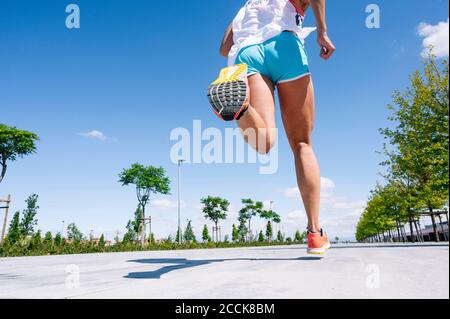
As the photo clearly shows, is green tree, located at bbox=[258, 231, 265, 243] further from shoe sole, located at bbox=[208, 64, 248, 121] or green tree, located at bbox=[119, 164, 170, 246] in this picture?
shoe sole, located at bbox=[208, 64, 248, 121]

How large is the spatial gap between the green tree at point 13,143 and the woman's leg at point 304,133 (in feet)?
98.0

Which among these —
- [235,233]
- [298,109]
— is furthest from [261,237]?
[298,109]

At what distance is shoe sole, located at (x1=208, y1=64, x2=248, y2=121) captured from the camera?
6.48 ft

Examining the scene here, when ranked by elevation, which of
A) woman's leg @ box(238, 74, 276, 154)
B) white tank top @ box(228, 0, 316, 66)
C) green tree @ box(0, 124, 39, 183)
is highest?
green tree @ box(0, 124, 39, 183)

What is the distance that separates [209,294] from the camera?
3.52 feet

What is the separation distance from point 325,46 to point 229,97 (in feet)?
2.93

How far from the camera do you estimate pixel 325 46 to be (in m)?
2.31

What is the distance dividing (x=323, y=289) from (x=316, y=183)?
1388mm

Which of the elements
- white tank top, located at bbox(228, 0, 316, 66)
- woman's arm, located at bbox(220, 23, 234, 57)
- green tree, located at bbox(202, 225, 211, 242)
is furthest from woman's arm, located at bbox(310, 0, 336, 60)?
green tree, located at bbox(202, 225, 211, 242)

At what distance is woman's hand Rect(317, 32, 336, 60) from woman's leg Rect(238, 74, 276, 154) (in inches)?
18.0

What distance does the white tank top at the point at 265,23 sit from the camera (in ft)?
8.24

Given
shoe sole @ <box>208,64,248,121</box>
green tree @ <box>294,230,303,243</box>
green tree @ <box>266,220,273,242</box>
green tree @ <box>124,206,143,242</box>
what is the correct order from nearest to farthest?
shoe sole @ <box>208,64,248,121</box>, green tree @ <box>124,206,143,242</box>, green tree @ <box>266,220,273,242</box>, green tree @ <box>294,230,303,243</box>

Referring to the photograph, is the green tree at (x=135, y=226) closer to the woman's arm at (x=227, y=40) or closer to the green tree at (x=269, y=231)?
the green tree at (x=269, y=231)

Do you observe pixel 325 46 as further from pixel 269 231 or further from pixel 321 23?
pixel 269 231
